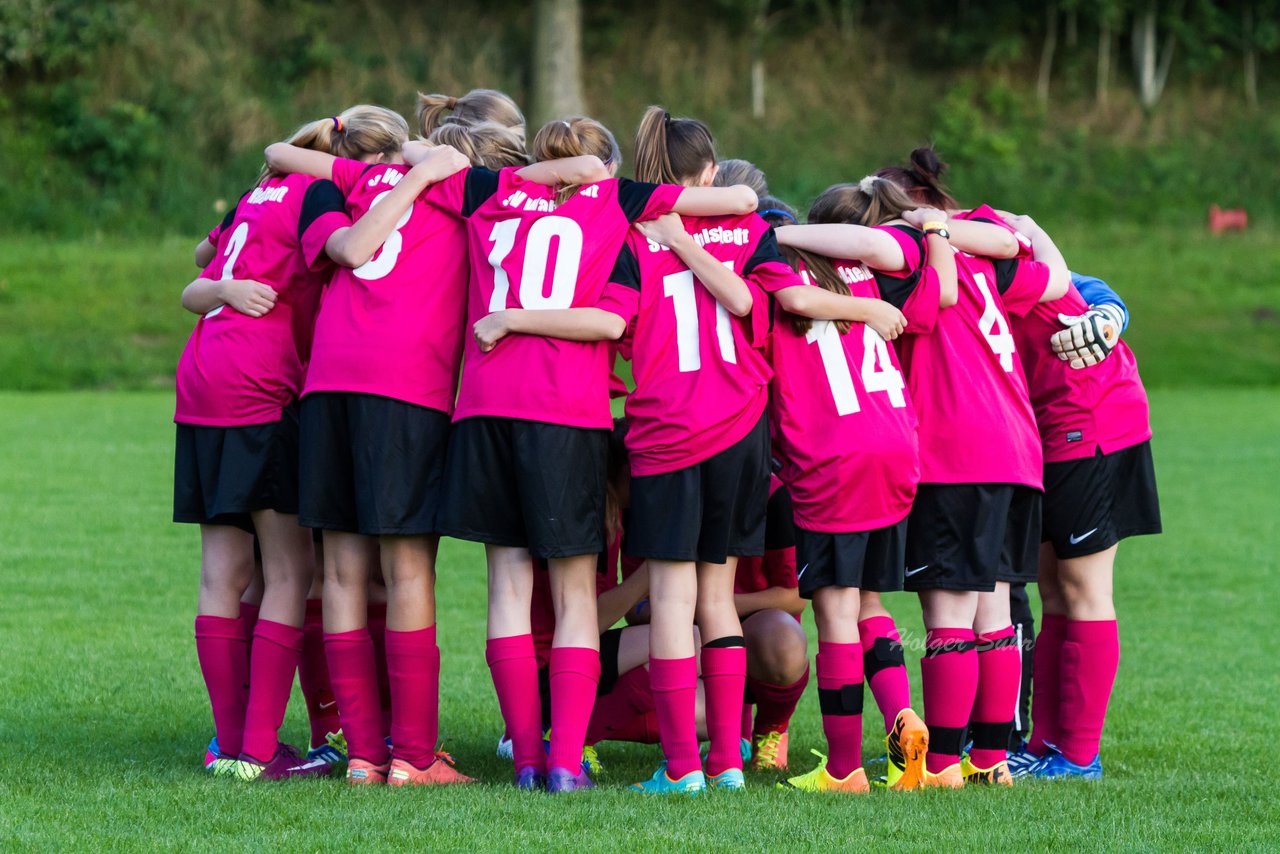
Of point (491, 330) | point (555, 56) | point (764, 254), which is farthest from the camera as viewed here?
point (555, 56)

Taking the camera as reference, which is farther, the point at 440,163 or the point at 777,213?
the point at 777,213

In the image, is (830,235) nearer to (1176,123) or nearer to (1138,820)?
(1138,820)

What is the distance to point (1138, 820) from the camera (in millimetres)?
3865

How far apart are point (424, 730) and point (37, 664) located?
7.68 feet

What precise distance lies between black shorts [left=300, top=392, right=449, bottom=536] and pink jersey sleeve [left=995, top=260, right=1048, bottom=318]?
5.80ft

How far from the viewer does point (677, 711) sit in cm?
431

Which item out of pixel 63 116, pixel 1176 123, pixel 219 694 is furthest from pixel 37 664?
pixel 1176 123

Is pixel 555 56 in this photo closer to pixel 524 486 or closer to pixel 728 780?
pixel 524 486

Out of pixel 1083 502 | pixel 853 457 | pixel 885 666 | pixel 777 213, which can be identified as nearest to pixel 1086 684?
pixel 1083 502

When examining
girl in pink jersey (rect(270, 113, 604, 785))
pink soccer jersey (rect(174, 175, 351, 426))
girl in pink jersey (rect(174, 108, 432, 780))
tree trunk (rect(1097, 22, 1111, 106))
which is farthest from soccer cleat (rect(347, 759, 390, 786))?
tree trunk (rect(1097, 22, 1111, 106))

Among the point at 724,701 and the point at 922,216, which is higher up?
the point at 922,216

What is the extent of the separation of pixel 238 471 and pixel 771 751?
1.90 metres

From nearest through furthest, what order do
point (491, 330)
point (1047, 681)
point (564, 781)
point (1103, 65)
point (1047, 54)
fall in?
1. point (564, 781)
2. point (491, 330)
3. point (1047, 681)
4. point (1103, 65)
5. point (1047, 54)

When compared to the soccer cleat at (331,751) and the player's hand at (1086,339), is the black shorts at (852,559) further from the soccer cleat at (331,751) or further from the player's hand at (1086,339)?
the soccer cleat at (331,751)
